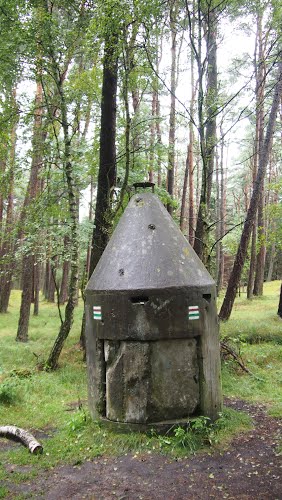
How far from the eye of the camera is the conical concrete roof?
19.0ft

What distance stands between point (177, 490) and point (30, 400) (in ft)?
14.2

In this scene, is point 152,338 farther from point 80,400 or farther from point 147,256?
point 80,400

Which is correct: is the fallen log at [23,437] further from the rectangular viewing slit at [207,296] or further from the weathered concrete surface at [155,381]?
the rectangular viewing slit at [207,296]

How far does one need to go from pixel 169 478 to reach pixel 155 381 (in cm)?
123

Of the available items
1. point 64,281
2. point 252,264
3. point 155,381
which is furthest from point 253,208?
point 64,281

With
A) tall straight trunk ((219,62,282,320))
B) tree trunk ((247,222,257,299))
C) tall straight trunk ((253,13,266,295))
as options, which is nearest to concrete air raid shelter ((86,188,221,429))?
tall straight trunk ((219,62,282,320))

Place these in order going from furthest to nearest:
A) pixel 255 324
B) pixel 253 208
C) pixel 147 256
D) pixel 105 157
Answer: pixel 253 208 → pixel 255 324 → pixel 105 157 → pixel 147 256

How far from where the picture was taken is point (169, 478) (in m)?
4.60

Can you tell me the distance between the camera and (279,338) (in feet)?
38.7

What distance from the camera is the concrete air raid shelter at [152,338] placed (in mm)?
5574

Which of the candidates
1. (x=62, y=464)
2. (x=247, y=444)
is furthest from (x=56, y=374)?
(x=247, y=444)

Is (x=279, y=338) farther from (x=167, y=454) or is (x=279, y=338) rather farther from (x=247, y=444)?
(x=167, y=454)

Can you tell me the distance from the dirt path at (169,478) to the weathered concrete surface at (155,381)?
24.0 inches

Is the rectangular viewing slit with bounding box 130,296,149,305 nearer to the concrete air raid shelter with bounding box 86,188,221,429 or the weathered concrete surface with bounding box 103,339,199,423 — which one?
the concrete air raid shelter with bounding box 86,188,221,429
